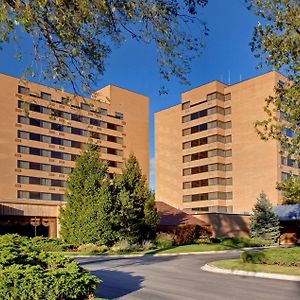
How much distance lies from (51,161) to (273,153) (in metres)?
37.3

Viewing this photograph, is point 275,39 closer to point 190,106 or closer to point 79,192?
point 79,192

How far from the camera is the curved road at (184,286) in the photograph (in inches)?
530

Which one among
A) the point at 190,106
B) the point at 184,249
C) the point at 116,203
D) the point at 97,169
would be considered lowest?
the point at 184,249

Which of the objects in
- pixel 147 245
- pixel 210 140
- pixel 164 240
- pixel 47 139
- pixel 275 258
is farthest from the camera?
pixel 210 140

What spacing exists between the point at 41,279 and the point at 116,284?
5.78 metres

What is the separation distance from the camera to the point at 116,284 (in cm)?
1571

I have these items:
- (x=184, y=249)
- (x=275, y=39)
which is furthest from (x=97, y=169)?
(x=275, y=39)

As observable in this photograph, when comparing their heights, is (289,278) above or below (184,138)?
below

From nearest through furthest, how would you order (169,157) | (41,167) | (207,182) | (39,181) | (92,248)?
(92,248)
(39,181)
(41,167)
(207,182)
(169,157)

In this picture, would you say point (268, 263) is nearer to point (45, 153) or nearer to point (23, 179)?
point (23, 179)

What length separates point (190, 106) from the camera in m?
84.7

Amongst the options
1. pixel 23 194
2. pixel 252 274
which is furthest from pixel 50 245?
pixel 23 194

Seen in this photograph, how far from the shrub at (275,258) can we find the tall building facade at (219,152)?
47.7 metres

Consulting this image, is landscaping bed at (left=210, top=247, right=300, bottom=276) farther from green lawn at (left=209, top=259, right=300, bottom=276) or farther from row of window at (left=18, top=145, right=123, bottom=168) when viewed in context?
row of window at (left=18, top=145, right=123, bottom=168)
